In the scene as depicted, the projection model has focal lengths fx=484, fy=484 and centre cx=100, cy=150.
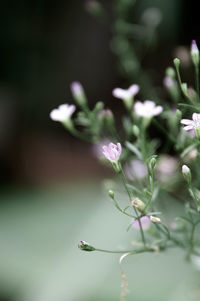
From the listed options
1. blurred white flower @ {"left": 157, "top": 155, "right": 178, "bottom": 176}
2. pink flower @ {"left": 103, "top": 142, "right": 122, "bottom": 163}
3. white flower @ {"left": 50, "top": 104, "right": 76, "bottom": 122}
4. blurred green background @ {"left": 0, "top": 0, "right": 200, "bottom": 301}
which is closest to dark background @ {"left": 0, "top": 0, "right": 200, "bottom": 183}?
blurred green background @ {"left": 0, "top": 0, "right": 200, "bottom": 301}

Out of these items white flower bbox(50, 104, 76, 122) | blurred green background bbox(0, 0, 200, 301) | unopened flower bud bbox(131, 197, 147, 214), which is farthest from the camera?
blurred green background bbox(0, 0, 200, 301)

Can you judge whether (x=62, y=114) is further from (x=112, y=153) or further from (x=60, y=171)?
(x=60, y=171)

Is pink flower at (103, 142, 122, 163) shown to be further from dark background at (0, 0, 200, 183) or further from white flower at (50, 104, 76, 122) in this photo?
dark background at (0, 0, 200, 183)

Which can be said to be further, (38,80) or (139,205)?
(38,80)

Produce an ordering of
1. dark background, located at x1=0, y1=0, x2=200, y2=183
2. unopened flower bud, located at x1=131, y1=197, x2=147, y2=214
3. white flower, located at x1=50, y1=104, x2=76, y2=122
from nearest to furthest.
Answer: unopened flower bud, located at x1=131, y1=197, x2=147, y2=214
white flower, located at x1=50, y1=104, x2=76, y2=122
dark background, located at x1=0, y1=0, x2=200, y2=183

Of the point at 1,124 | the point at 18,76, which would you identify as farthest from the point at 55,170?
the point at 18,76

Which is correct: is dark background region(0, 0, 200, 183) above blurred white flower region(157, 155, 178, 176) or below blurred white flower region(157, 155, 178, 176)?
below

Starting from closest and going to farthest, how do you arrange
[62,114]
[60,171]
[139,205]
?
1. [139,205]
2. [62,114]
3. [60,171]

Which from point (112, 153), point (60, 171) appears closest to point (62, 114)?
point (112, 153)

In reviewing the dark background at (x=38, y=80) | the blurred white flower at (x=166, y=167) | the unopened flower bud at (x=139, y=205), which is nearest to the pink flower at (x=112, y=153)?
the unopened flower bud at (x=139, y=205)

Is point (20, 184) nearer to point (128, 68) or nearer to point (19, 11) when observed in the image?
point (19, 11)
